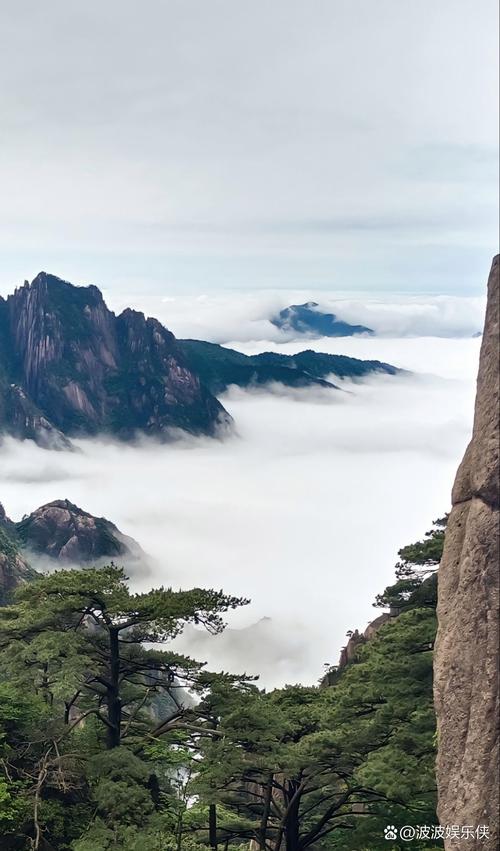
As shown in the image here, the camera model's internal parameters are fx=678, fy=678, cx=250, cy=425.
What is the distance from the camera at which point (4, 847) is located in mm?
16594

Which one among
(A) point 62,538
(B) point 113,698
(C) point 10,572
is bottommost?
(B) point 113,698

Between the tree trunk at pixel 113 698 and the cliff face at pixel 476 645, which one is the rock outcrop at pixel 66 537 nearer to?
the tree trunk at pixel 113 698

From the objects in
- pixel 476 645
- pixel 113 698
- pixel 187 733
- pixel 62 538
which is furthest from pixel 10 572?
pixel 476 645

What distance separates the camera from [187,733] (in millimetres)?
21656

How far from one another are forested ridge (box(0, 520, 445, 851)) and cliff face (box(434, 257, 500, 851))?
420cm

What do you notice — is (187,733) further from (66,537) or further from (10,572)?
(66,537)

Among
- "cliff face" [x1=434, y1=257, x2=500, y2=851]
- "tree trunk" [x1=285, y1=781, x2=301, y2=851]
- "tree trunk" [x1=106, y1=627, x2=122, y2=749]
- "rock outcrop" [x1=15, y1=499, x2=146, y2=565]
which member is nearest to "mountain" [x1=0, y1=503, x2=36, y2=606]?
"rock outcrop" [x1=15, y1=499, x2=146, y2=565]

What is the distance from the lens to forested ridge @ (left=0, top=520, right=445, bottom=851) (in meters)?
16.3

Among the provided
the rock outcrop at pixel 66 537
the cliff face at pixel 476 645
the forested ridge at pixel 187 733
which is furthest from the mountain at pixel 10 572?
the cliff face at pixel 476 645

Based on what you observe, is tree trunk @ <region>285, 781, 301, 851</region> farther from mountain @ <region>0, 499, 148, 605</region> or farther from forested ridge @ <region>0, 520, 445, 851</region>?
mountain @ <region>0, 499, 148, 605</region>

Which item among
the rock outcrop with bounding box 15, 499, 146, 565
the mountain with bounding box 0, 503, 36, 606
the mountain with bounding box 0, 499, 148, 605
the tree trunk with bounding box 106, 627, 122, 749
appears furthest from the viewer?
the rock outcrop with bounding box 15, 499, 146, 565

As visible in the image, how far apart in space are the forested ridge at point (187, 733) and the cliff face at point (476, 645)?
4.20 metres

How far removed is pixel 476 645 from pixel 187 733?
13.9 m

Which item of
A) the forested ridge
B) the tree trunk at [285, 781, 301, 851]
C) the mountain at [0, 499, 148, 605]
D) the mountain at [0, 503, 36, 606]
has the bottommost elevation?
the tree trunk at [285, 781, 301, 851]
